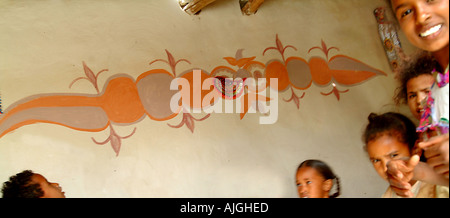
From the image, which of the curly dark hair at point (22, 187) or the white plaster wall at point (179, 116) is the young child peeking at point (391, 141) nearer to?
the white plaster wall at point (179, 116)

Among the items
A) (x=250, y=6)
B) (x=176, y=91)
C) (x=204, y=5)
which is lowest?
(x=176, y=91)

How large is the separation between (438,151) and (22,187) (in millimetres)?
3121

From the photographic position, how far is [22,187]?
3320 mm

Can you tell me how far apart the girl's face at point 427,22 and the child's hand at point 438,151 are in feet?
1.50

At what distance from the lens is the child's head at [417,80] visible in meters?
2.58

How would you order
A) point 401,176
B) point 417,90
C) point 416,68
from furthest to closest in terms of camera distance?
1. point 417,90
2. point 416,68
3. point 401,176

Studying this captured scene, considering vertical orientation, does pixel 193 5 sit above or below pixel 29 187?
above

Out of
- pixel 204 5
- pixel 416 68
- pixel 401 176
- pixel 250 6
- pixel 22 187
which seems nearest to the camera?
pixel 401 176

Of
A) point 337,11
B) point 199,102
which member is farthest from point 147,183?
point 337,11

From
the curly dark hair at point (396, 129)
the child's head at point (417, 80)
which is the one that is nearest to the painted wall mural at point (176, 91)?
the curly dark hair at point (396, 129)

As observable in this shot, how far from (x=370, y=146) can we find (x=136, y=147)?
7.14ft

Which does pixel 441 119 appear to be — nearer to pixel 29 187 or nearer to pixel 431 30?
pixel 431 30

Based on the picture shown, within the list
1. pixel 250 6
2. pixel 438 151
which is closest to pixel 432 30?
pixel 438 151

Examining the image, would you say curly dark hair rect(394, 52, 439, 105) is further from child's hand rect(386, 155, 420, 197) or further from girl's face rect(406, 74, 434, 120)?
child's hand rect(386, 155, 420, 197)
